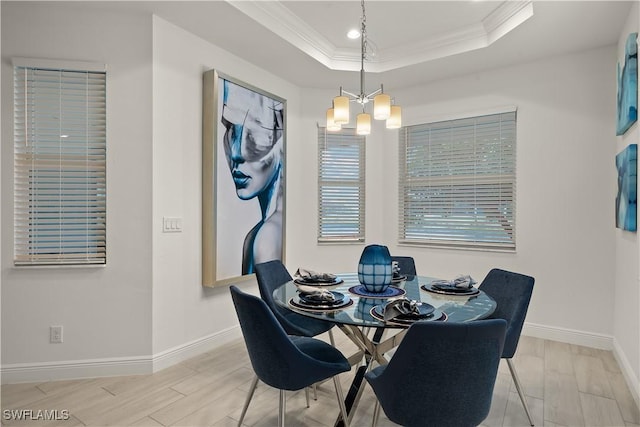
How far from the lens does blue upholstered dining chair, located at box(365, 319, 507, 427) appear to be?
1.31 metres

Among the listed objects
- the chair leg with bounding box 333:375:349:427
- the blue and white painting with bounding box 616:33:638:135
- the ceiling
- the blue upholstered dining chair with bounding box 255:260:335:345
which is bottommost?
the chair leg with bounding box 333:375:349:427

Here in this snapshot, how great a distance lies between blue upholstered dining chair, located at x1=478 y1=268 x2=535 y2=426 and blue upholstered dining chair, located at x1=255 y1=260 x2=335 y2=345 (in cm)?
106

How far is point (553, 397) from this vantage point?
2.44m

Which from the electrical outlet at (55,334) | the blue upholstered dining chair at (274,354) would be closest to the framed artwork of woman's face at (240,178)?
the electrical outlet at (55,334)

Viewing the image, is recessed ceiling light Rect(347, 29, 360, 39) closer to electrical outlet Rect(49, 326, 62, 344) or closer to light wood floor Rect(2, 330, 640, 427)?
light wood floor Rect(2, 330, 640, 427)

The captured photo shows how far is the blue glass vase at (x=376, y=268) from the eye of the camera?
212 cm

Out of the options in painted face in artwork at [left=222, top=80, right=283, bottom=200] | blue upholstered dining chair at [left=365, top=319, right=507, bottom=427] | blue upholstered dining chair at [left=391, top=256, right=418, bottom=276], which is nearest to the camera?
blue upholstered dining chair at [left=365, top=319, right=507, bottom=427]

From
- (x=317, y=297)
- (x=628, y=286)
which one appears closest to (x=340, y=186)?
(x=317, y=297)

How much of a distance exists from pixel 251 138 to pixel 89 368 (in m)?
2.27

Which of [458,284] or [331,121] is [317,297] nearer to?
[458,284]

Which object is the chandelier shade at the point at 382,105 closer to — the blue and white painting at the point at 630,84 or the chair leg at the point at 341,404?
the chair leg at the point at 341,404

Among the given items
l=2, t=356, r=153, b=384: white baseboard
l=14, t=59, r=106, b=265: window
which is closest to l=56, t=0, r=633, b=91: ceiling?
l=14, t=59, r=106, b=265: window

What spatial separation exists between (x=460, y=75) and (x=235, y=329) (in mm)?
3507

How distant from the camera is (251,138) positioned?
3607 millimetres
